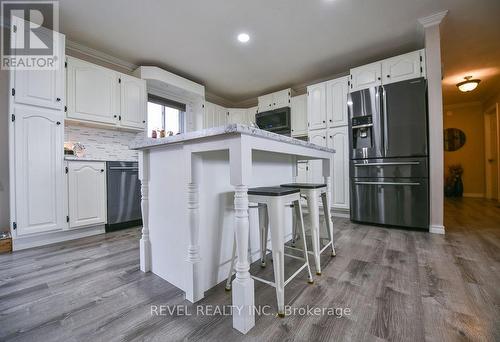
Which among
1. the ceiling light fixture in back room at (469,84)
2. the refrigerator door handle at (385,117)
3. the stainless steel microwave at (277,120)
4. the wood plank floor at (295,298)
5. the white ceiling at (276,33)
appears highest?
the white ceiling at (276,33)

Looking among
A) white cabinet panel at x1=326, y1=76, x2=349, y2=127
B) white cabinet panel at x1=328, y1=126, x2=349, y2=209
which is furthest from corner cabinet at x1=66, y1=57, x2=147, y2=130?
white cabinet panel at x1=328, y1=126, x2=349, y2=209

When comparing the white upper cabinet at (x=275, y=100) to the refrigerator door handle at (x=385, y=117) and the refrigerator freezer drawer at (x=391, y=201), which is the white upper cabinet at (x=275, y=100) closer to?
the refrigerator door handle at (x=385, y=117)

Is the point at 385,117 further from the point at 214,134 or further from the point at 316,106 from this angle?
the point at 214,134

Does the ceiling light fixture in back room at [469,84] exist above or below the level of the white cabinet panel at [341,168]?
above

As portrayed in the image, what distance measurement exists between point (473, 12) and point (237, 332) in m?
3.69

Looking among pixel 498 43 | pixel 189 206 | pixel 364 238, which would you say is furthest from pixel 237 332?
pixel 498 43

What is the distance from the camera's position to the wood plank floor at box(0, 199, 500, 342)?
95cm

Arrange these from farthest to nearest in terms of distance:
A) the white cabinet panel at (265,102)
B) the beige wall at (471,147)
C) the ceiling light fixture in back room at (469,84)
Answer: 1. the beige wall at (471,147)
2. the white cabinet panel at (265,102)
3. the ceiling light fixture in back room at (469,84)

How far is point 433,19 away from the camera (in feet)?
7.61

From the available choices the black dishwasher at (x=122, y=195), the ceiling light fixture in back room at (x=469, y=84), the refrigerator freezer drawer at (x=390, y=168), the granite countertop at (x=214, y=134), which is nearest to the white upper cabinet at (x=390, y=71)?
the refrigerator freezer drawer at (x=390, y=168)

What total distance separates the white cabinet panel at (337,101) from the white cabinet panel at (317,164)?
219mm

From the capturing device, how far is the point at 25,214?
2.05 metres

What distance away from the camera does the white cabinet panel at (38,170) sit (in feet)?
6.66
